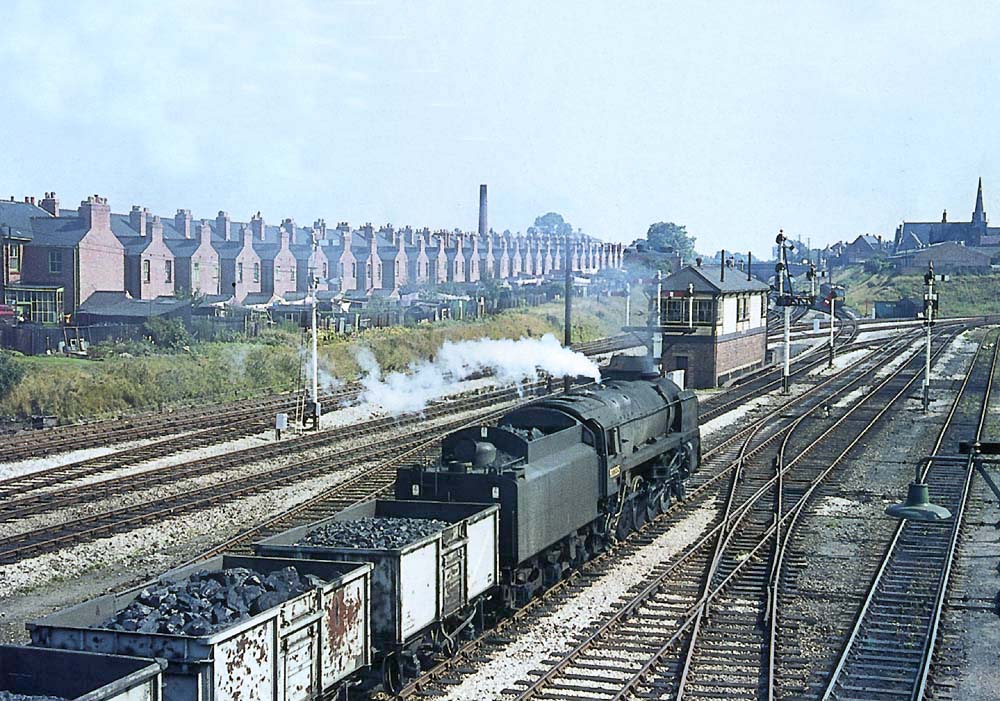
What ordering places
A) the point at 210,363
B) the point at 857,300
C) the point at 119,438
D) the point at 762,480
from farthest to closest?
the point at 857,300 → the point at 210,363 → the point at 119,438 → the point at 762,480

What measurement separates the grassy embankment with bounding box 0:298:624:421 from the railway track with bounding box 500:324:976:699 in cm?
2274

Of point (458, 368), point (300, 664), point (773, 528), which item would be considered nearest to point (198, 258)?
point (458, 368)

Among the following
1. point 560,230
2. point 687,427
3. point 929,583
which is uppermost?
point 560,230

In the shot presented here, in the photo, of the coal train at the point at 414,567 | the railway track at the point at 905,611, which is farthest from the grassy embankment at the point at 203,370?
the railway track at the point at 905,611

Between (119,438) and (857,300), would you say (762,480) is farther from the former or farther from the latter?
(857,300)

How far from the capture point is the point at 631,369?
82.9 ft

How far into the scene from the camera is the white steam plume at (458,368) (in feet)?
85.9

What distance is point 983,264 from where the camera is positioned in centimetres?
12988

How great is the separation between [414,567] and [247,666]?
327cm

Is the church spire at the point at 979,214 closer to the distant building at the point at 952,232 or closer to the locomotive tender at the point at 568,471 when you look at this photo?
the distant building at the point at 952,232

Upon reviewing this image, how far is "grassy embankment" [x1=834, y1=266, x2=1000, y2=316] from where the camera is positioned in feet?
361

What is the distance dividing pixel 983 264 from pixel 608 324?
7650 cm

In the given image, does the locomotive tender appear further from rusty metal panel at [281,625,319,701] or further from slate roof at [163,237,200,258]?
slate roof at [163,237,200,258]

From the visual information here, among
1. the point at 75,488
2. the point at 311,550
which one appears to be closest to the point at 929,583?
the point at 311,550
